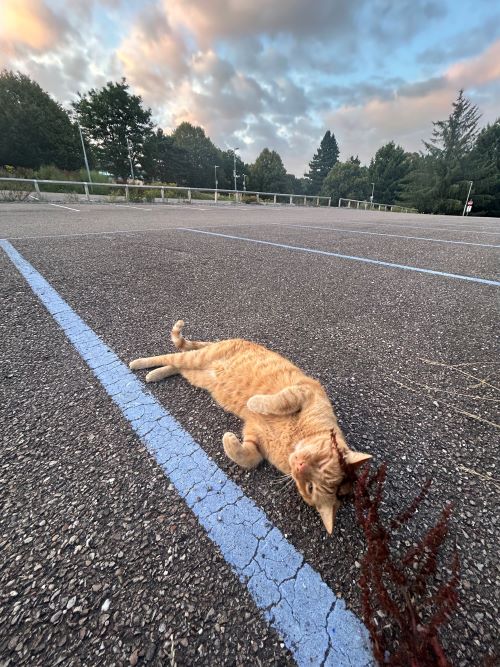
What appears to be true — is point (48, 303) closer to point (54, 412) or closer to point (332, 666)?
point (54, 412)

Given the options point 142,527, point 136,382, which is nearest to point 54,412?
point 136,382

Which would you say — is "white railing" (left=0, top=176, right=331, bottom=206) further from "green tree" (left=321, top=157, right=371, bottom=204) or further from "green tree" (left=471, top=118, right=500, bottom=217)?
"green tree" (left=321, top=157, right=371, bottom=204)

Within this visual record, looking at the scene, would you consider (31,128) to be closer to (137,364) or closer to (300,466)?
(137,364)

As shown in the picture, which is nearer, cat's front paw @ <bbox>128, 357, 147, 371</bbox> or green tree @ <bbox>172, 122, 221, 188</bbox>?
cat's front paw @ <bbox>128, 357, 147, 371</bbox>

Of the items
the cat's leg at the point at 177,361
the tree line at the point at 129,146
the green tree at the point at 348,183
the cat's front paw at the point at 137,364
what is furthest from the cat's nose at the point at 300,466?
the green tree at the point at 348,183

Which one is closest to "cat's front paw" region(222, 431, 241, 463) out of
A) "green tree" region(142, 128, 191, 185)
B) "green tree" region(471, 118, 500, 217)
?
"green tree" region(471, 118, 500, 217)

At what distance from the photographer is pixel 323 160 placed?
3312 inches

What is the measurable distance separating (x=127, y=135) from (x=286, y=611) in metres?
53.9

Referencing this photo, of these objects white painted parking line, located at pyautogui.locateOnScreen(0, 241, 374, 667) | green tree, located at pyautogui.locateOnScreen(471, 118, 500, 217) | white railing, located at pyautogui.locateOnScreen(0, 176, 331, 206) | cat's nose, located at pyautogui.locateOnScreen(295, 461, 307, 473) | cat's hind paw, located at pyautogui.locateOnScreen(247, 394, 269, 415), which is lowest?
white painted parking line, located at pyautogui.locateOnScreen(0, 241, 374, 667)

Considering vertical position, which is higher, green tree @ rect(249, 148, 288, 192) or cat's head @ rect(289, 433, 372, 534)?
green tree @ rect(249, 148, 288, 192)

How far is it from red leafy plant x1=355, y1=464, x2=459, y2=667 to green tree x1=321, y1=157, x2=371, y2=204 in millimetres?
69525

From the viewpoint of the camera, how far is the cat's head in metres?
1.13

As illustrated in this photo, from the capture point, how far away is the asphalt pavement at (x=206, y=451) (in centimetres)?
80

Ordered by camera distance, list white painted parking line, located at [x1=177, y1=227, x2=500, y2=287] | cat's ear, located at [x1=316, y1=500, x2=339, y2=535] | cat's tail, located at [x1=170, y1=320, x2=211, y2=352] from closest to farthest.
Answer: cat's ear, located at [x1=316, y1=500, x2=339, y2=535], cat's tail, located at [x1=170, y1=320, x2=211, y2=352], white painted parking line, located at [x1=177, y1=227, x2=500, y2=287]
